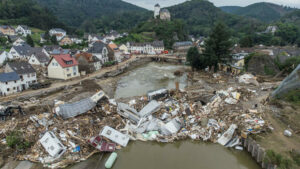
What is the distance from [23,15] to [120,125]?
96436 millimetres

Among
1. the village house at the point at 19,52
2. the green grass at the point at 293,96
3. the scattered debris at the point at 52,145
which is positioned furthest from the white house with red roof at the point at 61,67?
the green grass at the point at 293,96

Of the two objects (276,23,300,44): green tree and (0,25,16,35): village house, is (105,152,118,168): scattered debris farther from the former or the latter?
(276,23,300,44): green tree

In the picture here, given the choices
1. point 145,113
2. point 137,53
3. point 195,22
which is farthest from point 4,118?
point 195,22

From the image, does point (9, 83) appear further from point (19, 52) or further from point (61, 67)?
point (19, 52)

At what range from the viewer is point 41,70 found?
101ft

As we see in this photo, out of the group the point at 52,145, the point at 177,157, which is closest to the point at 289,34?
the point at 177,157

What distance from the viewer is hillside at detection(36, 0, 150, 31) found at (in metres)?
116

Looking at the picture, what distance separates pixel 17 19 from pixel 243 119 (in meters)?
96.8

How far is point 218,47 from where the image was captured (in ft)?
110

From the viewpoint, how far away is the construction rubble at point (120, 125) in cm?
1200

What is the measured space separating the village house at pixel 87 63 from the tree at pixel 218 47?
21.5 m

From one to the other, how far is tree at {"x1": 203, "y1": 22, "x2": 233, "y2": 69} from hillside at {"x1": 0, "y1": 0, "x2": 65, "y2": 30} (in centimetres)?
7830

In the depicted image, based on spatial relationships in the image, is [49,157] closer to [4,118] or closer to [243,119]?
[4,118]

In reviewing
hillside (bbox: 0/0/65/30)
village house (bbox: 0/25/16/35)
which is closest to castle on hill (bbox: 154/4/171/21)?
hillside (bbox: 0/0/65/30)
